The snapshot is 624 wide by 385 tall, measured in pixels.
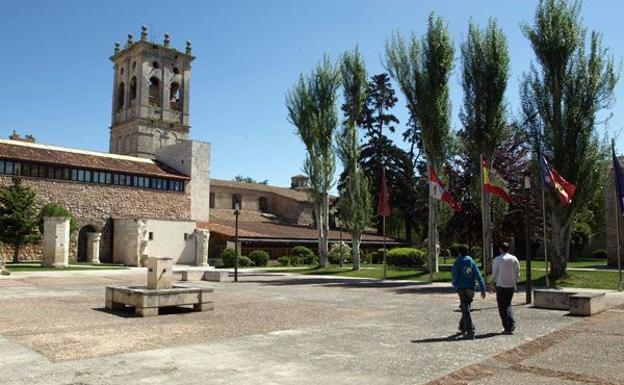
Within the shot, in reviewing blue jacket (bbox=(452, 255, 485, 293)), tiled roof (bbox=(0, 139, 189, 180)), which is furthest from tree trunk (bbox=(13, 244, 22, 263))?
blue jacket (bbox=(452, 255, 485, 293))

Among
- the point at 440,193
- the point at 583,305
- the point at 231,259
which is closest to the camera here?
the point at 583,305

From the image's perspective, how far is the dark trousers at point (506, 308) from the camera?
30.1 ft

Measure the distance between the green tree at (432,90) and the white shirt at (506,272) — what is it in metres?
16.0

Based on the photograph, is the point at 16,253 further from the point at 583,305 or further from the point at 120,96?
the point at 583,305

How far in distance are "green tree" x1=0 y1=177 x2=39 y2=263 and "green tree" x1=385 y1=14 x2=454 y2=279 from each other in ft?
76.2

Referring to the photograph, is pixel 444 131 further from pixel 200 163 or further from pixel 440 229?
pixel 200 163

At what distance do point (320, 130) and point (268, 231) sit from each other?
41.3 feet

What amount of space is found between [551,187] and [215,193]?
3687cm

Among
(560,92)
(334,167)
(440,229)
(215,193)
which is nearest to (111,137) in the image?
(215,193)

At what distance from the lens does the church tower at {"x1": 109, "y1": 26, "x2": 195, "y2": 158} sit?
54000 millimetres

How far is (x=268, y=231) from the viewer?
4350 cm

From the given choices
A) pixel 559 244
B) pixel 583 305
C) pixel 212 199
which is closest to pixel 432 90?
pixel 559 244

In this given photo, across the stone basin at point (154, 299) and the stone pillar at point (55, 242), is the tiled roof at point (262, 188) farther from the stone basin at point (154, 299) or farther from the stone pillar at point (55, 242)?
the stone basin at point (154, 299)

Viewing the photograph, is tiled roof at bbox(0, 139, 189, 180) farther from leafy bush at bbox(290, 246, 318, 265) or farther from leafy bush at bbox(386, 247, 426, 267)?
leafy bush at bbox(386, 247, 426, 267)
